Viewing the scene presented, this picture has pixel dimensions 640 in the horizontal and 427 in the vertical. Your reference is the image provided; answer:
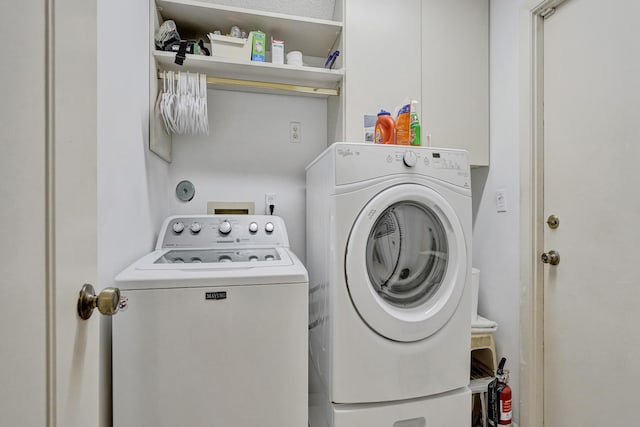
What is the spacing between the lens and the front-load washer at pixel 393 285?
3.93 feet

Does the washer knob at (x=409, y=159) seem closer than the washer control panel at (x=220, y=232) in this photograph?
Yes

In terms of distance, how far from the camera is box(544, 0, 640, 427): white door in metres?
1.15

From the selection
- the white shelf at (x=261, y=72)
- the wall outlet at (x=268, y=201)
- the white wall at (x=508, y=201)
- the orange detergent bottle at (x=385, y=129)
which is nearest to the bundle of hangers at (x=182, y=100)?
the white shelf at (x=261, y=72)

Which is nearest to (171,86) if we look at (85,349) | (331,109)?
(331,109)

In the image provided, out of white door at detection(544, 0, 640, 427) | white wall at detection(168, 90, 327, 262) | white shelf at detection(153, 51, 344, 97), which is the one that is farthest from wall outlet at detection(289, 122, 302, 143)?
white door at detection(544, 0, 640, 427)

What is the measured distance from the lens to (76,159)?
522mm

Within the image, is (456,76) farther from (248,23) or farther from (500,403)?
(500,403)

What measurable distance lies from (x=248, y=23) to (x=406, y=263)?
1475 millimetres

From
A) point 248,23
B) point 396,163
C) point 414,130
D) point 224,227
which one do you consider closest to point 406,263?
point 396,163

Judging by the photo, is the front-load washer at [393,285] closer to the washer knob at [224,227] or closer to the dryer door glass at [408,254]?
the dryer door glass at [408,254]

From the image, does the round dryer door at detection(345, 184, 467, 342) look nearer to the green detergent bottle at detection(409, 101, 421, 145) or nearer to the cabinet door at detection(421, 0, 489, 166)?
the green detergent bottle at detection(409, 101, 421, 145)

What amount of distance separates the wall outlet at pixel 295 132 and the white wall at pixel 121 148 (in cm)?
84
